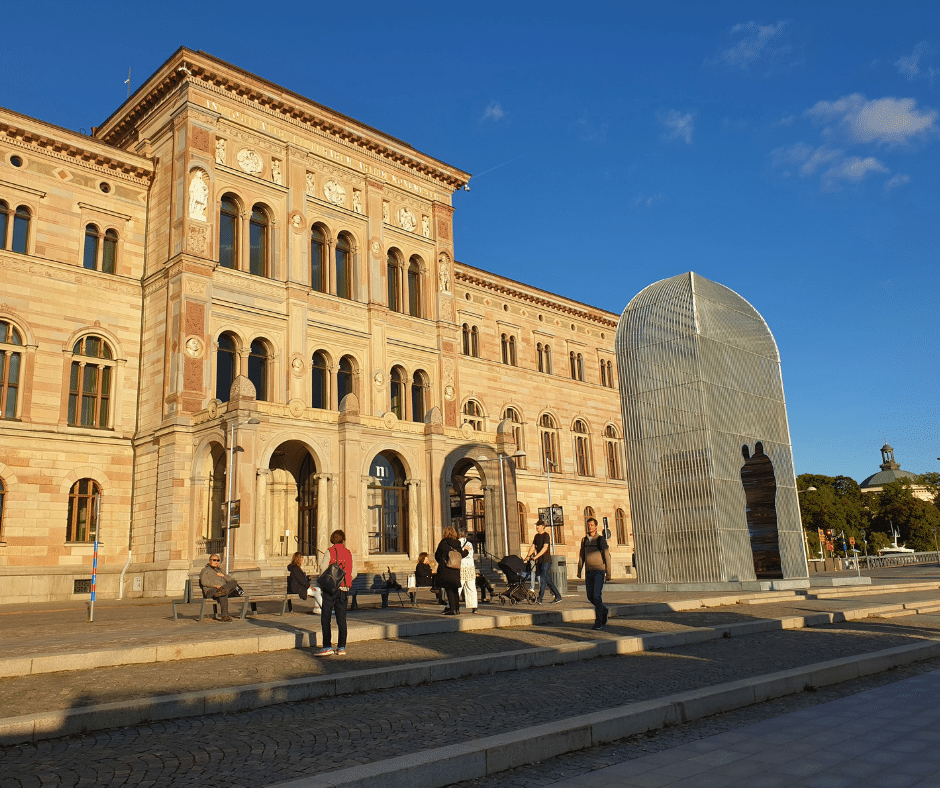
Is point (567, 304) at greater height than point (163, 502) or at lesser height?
greater

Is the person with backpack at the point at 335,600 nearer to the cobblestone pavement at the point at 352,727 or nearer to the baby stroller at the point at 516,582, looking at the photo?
the cobblestone pavement at the point at 352,727

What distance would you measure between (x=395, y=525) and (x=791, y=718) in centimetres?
2713

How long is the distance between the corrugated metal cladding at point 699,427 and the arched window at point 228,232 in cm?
1643

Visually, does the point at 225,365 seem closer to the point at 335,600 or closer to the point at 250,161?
the point at 250,161

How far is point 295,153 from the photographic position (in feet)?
113

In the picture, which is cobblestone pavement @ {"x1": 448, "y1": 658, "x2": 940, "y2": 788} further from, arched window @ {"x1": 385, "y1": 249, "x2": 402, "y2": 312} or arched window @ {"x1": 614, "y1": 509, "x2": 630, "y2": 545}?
arched window @ {"x1": 614, "y1": 509, "x2": 630, "y2": 545}

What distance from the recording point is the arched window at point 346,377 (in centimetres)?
3478

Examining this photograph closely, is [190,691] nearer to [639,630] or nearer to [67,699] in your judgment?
[67,699]

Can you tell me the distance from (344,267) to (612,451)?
2514cm

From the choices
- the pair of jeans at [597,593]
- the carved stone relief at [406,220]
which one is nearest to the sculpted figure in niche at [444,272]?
the carved stone relief at [406,220]

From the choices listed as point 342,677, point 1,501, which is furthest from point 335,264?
point 342,677

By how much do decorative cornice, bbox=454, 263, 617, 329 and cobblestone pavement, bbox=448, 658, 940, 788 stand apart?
3841 centimetres

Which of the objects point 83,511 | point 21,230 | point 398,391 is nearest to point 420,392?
point 398,391

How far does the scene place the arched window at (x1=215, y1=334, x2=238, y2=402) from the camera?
30594mm
